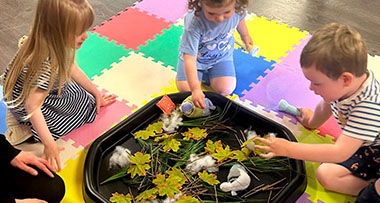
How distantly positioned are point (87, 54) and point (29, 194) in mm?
801

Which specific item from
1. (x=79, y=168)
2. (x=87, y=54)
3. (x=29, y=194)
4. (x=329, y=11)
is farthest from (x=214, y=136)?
(x=329, y=11)

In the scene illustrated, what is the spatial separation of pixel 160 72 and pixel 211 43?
0.33m

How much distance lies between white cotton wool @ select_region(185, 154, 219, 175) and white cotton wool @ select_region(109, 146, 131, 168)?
214 mm

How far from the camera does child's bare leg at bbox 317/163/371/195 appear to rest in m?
1.13

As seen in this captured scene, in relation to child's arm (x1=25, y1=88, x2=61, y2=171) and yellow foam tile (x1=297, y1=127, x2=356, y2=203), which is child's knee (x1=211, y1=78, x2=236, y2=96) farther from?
child's arm (x1=25, y1=88, x2=61, y2=171)

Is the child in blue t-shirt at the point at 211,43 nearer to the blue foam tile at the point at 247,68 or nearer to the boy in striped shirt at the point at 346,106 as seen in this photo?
the blue foam tile at the point at 247,68

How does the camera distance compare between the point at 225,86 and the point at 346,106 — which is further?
the point at 225,86

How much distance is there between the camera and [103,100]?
58.2 inches

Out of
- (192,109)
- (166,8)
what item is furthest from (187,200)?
(166,8)

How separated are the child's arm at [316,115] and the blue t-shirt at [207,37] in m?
0.40

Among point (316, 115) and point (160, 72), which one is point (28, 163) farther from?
point (316, 115)

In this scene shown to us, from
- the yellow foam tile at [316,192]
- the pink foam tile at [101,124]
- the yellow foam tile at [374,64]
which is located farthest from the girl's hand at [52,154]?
the yellow foam tile at [374,64]

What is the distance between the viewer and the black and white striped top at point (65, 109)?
1247mm

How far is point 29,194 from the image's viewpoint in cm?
107
